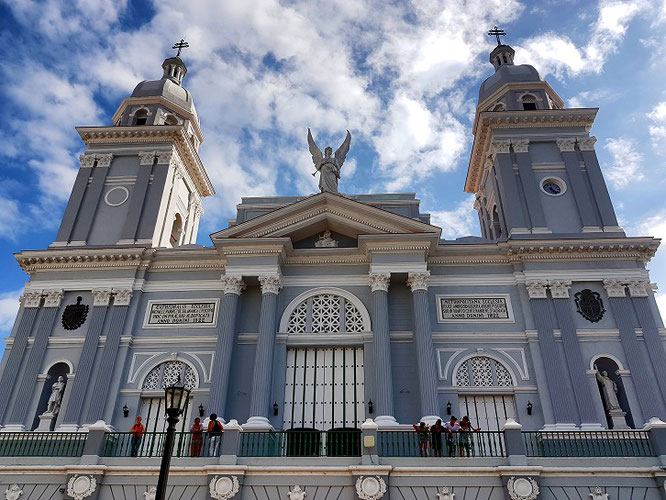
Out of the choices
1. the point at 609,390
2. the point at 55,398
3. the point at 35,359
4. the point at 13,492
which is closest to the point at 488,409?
the point at 609,390

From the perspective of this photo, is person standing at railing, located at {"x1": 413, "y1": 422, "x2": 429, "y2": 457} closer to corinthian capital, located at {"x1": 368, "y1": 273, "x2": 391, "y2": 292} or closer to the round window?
corinthian capital, located at {"x1": 368, "y1": 273, "x2": 391, "y2": 292}

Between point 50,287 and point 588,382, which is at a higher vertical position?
point 50,287

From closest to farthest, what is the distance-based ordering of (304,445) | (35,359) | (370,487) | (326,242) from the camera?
(370,487) → (304,445) → (35,359) → (326,242)

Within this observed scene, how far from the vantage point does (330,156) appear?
1056 inches

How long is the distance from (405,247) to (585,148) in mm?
10474

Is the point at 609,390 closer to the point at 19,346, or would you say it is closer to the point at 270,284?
the point at 270,284

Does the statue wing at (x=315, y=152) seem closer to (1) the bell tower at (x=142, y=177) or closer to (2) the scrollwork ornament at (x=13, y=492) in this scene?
(1) the bell tower at (x=142, y=177)

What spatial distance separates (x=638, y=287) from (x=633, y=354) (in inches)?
108

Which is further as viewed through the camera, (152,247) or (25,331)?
(152,247)

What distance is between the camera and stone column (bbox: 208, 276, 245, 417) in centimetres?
1984

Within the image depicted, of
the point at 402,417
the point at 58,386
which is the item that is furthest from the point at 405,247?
the point at 58,386

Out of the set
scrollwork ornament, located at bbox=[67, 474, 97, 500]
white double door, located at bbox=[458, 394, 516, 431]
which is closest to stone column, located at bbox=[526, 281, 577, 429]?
white double door, located at bbox=[458, 394, 516, 431]

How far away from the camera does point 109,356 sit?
2159 cm

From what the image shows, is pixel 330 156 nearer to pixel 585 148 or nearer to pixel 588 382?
pixel 585 148
